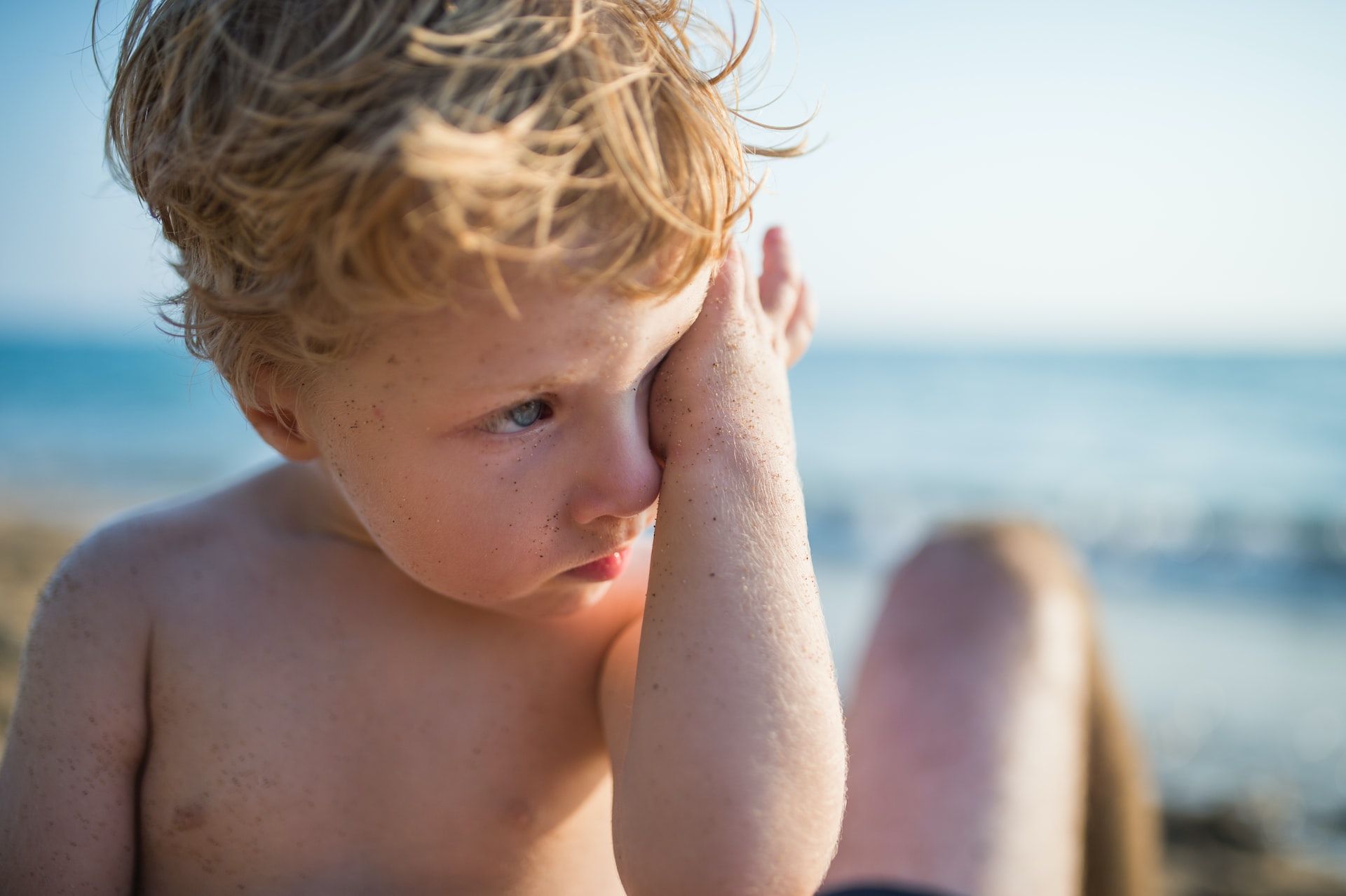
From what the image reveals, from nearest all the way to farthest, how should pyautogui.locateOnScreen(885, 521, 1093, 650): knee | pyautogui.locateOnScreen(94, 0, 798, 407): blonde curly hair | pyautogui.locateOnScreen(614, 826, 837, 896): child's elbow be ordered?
pyautogui.locateOnScreen(94, 0, 798, 407): blonde curly hair → pyautogui.locateOnScreen(614, 826, 837, 896): child's elbow → pyautogui.locateOnScreen(885, 521, 1093, 650): knee

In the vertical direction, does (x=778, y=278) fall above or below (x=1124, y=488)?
above

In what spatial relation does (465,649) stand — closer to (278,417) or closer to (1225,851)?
(278,417)

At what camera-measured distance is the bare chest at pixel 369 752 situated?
1.53 metres

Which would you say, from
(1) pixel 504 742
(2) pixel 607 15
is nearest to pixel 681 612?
(1) pixel 504 742

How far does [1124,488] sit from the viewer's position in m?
12.4

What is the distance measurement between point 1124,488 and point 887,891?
11698 millimetres

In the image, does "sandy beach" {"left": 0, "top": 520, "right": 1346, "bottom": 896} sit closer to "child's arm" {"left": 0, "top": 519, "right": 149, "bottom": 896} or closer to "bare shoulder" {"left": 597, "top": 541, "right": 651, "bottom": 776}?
"child's arm" {"left": 0, "top": 519, "right": 149, "bottom": 896}

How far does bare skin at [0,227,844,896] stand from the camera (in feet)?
4.06

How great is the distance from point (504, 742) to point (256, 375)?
69cm

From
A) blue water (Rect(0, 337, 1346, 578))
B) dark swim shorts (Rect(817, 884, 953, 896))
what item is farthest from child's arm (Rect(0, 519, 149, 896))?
blue water (Rect(0, 337, 1346, 578))

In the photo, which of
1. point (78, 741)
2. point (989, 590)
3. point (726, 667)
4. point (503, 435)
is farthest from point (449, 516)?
point (989, 590)

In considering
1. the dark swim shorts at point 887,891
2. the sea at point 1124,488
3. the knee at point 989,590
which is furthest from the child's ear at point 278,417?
the knee at point 989,590

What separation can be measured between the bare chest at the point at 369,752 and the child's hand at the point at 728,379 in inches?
17.7

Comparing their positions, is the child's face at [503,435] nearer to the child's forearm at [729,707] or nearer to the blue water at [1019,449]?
the child's forearm at [729,707]
